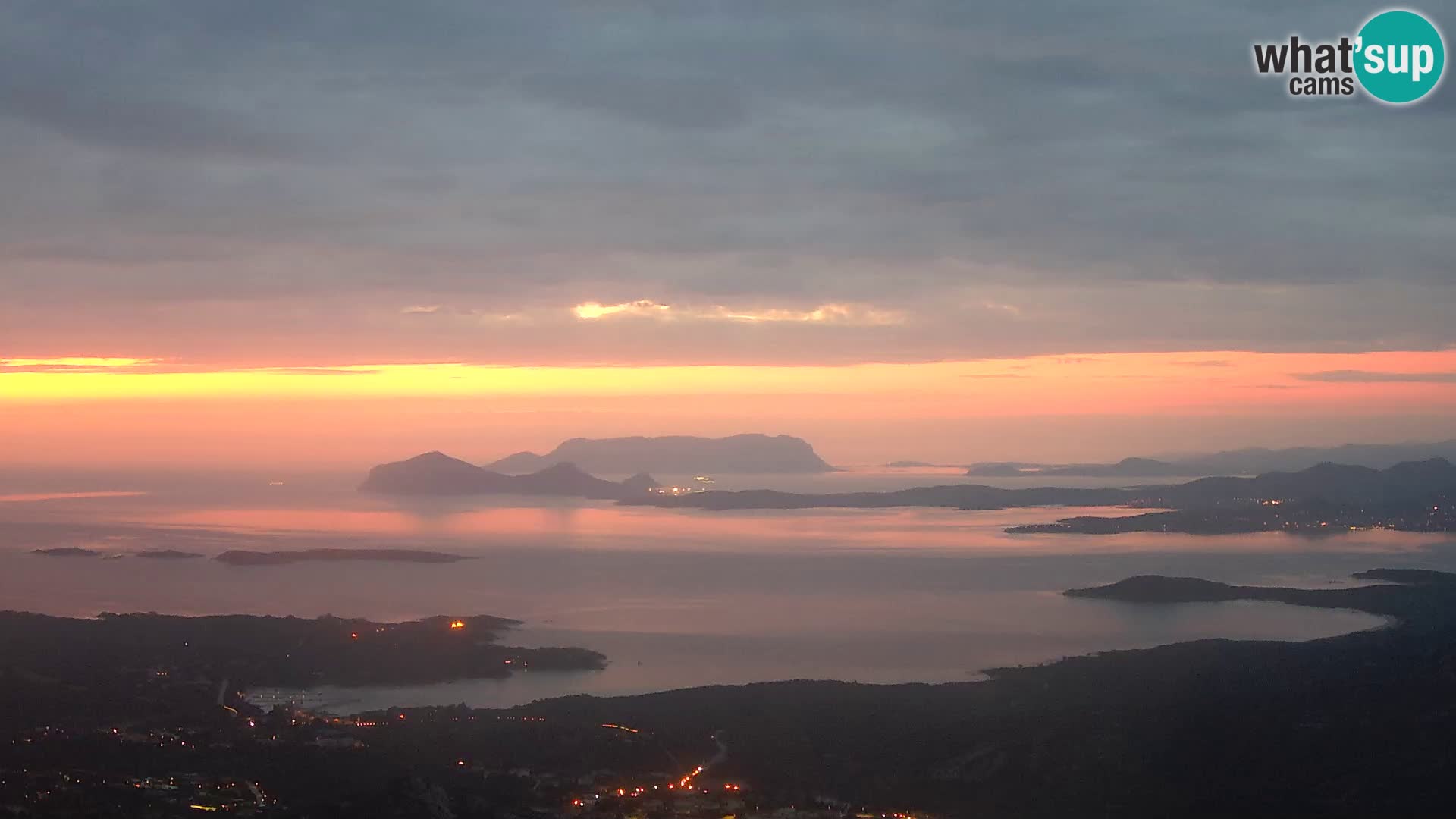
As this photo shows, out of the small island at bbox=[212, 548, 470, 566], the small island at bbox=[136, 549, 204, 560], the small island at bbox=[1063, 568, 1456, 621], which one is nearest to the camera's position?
the small island at bbox=[1063, 568, 1456, 621]

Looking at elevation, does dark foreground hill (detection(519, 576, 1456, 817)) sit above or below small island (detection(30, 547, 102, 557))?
below

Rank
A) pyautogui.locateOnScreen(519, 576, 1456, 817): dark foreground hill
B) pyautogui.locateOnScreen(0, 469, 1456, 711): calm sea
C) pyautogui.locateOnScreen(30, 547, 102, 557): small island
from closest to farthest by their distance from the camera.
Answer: pyautogui.locateOnScreen(519, 576, 1456, 817): dark foreground hill → pyautogui.locateOnScreen(0, 469, 1456, 711): calm sea → pyautogui.locateOnScreen(30, 547, 102, 557): small island

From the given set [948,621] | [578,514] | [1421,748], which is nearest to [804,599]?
[948,621]

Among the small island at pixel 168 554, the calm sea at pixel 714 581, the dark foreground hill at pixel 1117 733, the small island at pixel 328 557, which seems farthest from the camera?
the small island at pixel 168 554

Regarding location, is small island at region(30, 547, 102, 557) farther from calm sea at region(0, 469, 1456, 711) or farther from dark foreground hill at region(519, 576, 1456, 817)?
dark foreground hill at region(519, 576, 1456, 817)

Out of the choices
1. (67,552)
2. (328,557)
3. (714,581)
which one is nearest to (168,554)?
(67,552)

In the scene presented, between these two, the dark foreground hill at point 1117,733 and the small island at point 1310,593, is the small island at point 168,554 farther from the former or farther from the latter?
the small island at point 1310,593

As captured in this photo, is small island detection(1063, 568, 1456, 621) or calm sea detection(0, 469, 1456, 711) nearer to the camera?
calm sea detection(0, 469, 1456, 711)

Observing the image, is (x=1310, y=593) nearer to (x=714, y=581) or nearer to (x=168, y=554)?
(x=714, y=581)

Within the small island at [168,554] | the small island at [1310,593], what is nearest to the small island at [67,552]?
the small island at [168,554]

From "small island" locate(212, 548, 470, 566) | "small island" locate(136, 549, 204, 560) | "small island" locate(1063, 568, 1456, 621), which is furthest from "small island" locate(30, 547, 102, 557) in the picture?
"small island" locate(1063, 568, 1456, 621)

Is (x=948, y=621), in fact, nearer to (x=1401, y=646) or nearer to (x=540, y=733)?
(x=1401, y=646)
